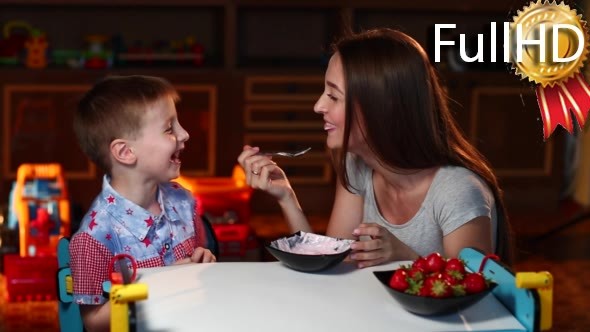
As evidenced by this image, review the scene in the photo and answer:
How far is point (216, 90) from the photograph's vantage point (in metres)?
4.45

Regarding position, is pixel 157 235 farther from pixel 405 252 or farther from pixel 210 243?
pixel 405 252

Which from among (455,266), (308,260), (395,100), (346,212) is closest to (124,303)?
(308,260)

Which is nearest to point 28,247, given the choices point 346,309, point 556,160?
point 346,309

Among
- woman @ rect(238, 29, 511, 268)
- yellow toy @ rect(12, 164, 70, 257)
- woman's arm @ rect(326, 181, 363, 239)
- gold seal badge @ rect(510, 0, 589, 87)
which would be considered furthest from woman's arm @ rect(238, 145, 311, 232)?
yellow toy @ rect(12, 164, 70, 257)

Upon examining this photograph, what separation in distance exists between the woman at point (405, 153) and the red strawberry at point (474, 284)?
31 cm

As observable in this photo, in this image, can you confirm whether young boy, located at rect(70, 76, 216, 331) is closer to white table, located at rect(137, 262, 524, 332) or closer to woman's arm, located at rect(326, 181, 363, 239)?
white table, located at rect(137, 262, 524, 332)

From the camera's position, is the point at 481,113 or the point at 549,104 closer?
the point at 549,104

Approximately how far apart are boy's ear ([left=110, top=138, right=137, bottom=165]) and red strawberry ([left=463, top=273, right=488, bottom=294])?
82 cm

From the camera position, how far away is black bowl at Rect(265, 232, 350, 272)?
5.60 feet

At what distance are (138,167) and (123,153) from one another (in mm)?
43

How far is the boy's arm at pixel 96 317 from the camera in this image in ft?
5.98

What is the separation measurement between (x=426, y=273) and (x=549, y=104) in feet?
6.02

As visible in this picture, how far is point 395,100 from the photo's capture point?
192 cm

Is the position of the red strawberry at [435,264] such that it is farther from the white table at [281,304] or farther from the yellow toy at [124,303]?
the yellow toy at [124,303]
